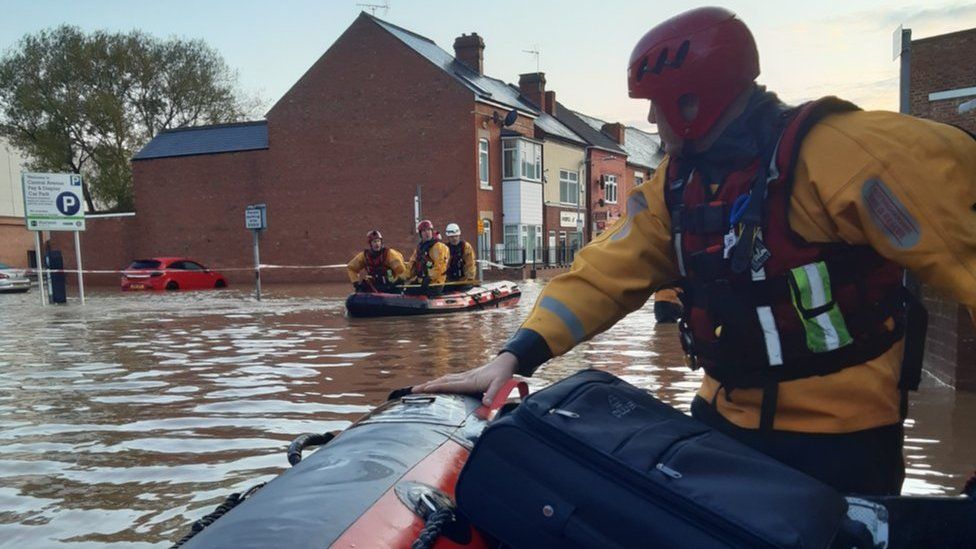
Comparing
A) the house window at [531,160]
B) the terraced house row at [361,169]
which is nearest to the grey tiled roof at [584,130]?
the terraced house row at [361,169]

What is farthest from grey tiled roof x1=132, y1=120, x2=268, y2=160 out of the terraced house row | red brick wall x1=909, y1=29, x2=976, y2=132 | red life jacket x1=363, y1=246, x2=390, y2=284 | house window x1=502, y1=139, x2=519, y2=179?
red brick wall x1=909, y1=29, x2=976, y2=132

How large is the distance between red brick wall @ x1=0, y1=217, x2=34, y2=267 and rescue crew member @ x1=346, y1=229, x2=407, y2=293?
36094 millimetres

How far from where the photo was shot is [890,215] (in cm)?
157

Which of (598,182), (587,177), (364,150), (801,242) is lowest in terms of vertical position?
(801,242)

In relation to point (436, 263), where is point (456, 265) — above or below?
below

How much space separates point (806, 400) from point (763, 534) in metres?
0.47

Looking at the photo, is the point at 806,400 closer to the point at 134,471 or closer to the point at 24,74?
the point at 134,471

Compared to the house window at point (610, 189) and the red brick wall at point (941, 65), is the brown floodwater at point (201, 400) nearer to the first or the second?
the red brick wall at point (941, 65)

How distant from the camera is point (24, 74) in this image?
36.4 m

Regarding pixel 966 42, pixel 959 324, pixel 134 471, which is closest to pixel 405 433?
pixel 134 471

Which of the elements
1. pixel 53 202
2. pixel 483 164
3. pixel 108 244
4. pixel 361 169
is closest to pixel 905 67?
pixel 53 202

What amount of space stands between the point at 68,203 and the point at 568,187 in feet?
76.7

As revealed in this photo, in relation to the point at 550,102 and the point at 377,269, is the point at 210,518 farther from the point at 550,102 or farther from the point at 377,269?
the point at 550,102

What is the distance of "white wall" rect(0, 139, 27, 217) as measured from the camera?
150 feet
